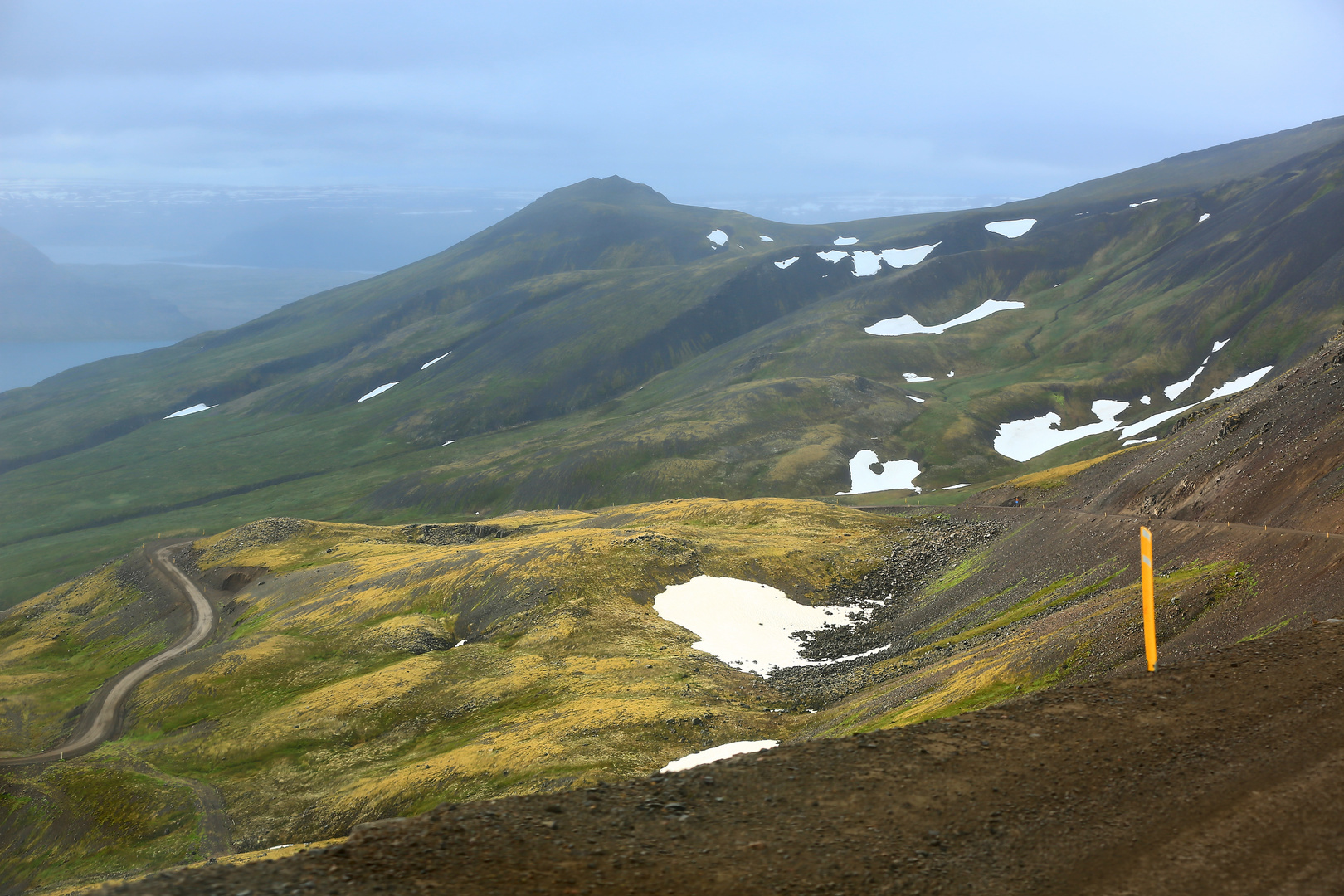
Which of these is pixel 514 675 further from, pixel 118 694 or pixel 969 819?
pixel 969 819

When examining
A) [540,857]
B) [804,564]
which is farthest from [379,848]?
[804,564]

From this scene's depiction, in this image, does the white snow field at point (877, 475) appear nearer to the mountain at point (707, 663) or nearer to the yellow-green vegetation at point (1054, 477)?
the yellow-green vegetation at point (1054, 477)

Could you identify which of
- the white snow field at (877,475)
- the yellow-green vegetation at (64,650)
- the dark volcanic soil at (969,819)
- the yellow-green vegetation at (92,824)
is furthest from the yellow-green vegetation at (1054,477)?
the yellow-green vegetation at (64,650)

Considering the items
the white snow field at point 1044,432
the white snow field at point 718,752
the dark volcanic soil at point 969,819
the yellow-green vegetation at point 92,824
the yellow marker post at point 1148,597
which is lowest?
the yellow-green vegetation at point 92,824

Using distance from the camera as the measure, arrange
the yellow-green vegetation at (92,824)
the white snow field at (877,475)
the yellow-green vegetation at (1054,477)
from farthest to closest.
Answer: the white snow field at (877,475)
the yellow-green vegetation at (1054,477)
the yellow-green vegetation at (92,824)

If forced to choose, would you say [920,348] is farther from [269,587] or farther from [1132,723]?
[1132,723]

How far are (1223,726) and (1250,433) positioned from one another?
3825 cm

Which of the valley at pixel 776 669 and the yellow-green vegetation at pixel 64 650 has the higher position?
the valley at pixel 776 669

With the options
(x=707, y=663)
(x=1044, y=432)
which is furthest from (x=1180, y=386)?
(x=707, y=663)

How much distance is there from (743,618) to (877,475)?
80.1 metres

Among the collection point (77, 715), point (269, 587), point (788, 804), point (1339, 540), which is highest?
point (1339, 540)

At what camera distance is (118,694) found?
2530 inches

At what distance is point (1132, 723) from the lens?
16.9m

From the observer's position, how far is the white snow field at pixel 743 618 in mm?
51531
